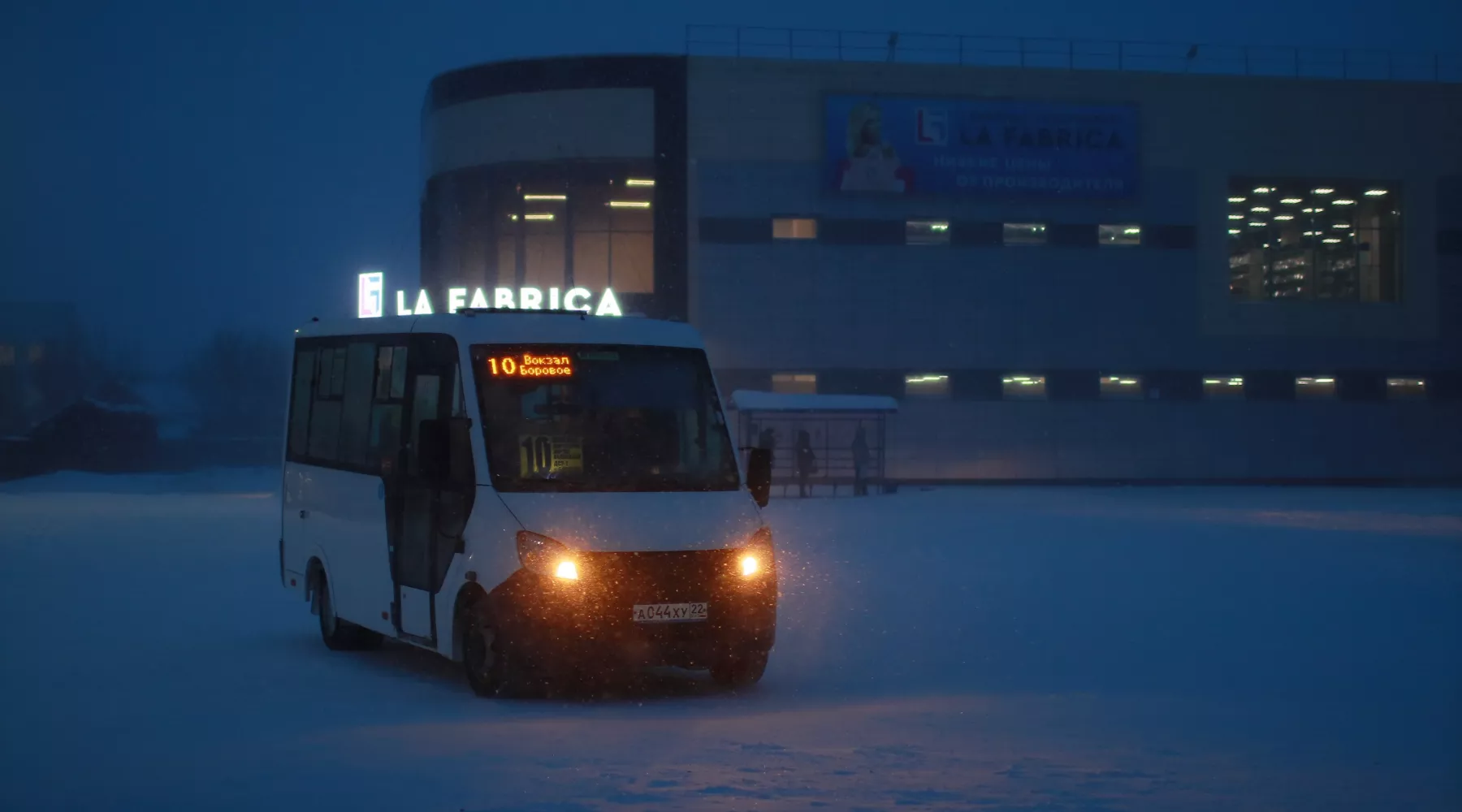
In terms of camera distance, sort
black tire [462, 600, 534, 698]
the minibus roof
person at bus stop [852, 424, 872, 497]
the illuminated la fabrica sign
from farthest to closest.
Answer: the illuminated la fabrica sign < person at bus stop [852, 424, 872, 497] < the minibus roof < black tire [462, 600, 534, 698]

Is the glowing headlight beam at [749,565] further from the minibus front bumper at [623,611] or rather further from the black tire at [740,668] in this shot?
the black tire at [740,668]

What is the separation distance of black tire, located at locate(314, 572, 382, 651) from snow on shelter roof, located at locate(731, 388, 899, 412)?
2774 cm

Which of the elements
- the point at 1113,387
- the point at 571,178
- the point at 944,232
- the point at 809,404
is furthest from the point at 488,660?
the point at 1113,387

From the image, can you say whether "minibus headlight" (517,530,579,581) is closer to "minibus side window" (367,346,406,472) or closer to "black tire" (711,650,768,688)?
"black tire" (711,650,768,688)

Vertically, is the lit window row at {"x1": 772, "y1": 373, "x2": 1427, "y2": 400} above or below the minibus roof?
above

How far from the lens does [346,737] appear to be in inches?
349

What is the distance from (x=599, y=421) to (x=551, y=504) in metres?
0.90

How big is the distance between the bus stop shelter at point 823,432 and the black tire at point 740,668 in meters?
26.5

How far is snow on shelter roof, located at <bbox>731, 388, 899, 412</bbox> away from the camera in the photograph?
41.0 metres

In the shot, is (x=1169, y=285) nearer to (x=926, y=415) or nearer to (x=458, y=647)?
(x=926, y=415)

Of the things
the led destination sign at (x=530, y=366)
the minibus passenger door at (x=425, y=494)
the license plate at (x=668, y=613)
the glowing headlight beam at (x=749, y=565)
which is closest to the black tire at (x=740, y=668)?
the license plate at (x=668, y=613)

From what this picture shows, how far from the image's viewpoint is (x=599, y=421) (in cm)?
1121

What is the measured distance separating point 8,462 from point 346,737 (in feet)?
176

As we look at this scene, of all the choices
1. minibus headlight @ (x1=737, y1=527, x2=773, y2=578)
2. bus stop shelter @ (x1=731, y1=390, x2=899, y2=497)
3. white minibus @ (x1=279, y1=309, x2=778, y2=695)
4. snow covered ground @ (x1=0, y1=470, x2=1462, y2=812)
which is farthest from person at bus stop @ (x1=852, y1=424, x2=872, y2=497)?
minibus headlight @ (x1=737, y1=527, x2=773, y2=578)
